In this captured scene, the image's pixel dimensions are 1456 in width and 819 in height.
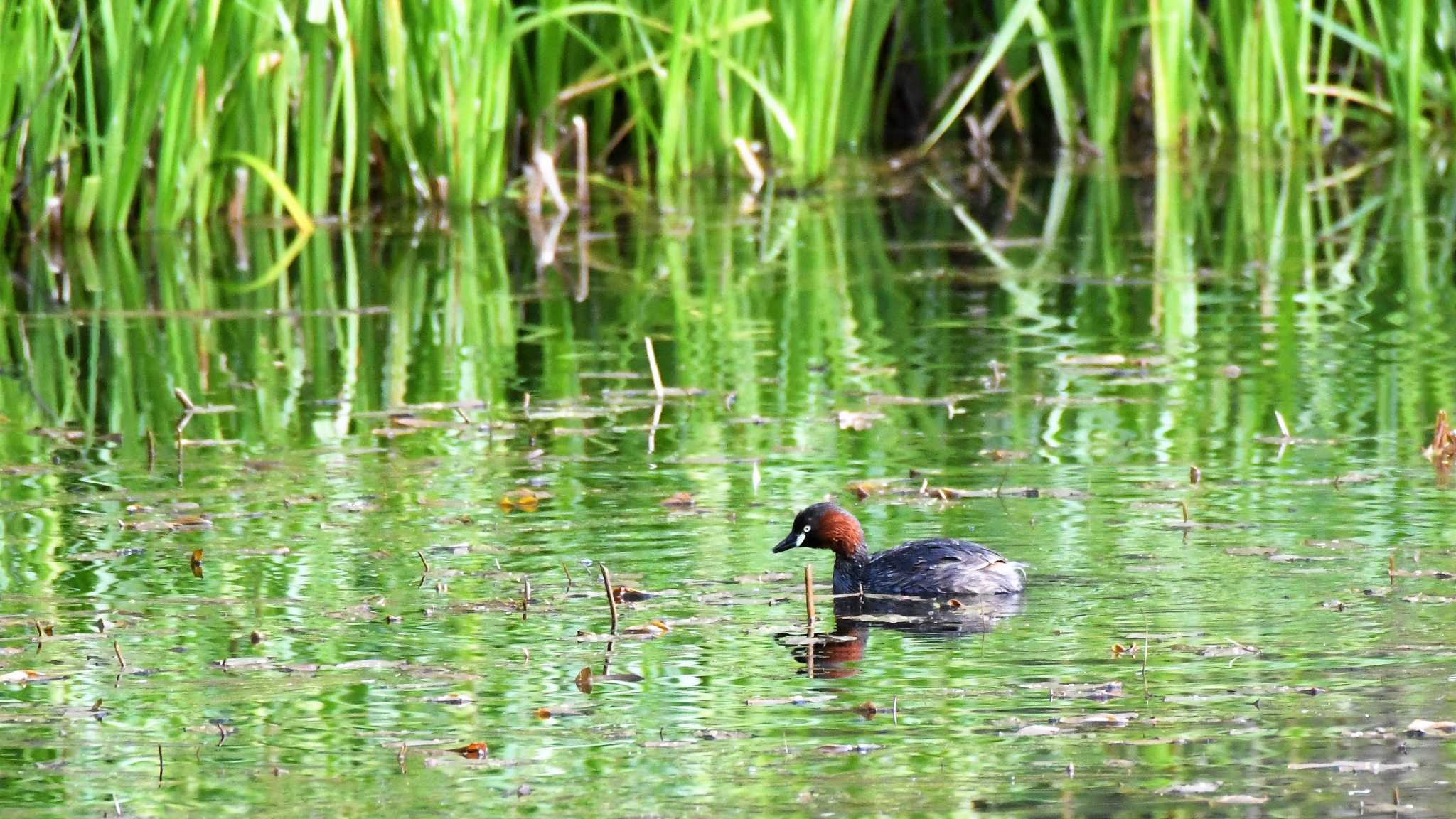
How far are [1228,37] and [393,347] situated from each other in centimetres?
820

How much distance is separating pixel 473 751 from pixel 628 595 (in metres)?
1.41

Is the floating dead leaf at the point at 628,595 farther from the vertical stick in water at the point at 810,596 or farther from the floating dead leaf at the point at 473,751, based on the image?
the floating dead leaf at the point at 473,751

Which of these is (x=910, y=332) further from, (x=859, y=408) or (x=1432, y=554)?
(x=1432, y=554)

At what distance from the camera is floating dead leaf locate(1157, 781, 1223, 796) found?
15.2ft

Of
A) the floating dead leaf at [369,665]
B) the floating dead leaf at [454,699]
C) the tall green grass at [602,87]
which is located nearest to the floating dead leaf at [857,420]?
the floating dead leaf at [369,665]

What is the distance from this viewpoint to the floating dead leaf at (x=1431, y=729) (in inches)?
196

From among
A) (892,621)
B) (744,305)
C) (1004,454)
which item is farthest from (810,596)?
(744,305)

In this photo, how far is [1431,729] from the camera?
5.00m

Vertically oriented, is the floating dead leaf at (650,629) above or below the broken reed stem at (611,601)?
below

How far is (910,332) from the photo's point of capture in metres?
11.3

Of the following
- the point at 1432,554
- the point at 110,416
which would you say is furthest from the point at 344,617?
the point at 110,416

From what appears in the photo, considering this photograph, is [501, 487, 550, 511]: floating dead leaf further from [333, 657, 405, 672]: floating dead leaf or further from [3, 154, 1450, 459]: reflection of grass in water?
[333, 657, 405, 672]: floating dead leaf

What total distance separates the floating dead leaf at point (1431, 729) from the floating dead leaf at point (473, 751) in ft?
→ 6.22

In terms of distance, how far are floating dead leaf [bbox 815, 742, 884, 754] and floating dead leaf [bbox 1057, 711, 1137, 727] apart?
417mm
